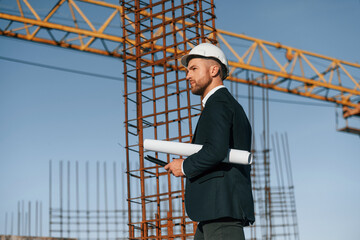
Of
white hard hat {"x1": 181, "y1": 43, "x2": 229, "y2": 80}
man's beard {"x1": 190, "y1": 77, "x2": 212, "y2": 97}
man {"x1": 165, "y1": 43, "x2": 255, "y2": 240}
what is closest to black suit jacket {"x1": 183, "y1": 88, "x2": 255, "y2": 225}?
man {"x1": 165, "y1": 43, "x2": 255, "y2": 240}

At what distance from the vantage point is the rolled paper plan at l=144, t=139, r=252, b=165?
267cm

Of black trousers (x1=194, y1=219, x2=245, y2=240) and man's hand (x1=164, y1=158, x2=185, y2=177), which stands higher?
man's hand (x1=164, y1=158, x2=185, y2=177)

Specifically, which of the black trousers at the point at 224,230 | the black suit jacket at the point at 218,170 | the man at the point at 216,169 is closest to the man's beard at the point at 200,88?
the man at the point at 216,169

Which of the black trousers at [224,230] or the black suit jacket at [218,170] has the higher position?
the black suit jacket at [218,170]

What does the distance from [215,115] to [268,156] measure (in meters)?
11.0

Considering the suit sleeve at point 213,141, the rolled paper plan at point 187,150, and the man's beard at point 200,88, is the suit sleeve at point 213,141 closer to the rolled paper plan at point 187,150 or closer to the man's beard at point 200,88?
the rolled paper plan at point 187,150

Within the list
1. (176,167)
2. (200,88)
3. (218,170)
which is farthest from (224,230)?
(200,88)

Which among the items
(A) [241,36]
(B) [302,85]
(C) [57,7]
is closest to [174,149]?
(C) [57,7]

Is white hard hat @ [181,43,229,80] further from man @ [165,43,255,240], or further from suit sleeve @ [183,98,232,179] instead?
suit sleeve @ [183,98,232,179]

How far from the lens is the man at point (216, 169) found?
261 cm

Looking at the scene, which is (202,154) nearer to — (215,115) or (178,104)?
(215,115)

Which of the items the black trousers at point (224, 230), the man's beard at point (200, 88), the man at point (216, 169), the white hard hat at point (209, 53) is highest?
the white hard hat at point (209, 53)

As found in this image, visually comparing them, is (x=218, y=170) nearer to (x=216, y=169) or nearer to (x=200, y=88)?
(x=216, y=169)

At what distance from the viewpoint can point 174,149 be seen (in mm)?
2785
